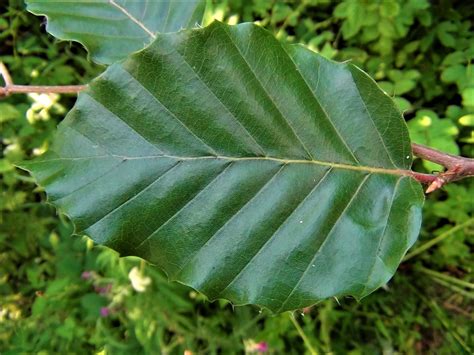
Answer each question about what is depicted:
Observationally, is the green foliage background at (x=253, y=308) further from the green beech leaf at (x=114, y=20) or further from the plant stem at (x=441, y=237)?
the green beech leaf at (x=114, y=20)

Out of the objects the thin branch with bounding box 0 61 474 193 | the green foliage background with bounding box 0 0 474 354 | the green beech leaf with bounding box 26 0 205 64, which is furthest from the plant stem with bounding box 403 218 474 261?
the green beech leaf with bounding box 26 0 205 64

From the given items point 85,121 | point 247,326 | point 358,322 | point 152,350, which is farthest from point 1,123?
point 358,322

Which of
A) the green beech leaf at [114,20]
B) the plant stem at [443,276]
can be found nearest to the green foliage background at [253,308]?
the plant stem at [443,276]

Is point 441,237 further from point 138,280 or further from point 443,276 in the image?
point 138,280

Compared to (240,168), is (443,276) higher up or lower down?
lower down

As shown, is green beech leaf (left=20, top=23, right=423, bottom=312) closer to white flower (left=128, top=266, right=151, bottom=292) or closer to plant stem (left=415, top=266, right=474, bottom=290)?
white flower (left=128, top=266, right=151, bottom=292)

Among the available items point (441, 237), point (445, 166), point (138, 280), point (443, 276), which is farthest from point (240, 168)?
point (443, 276)
